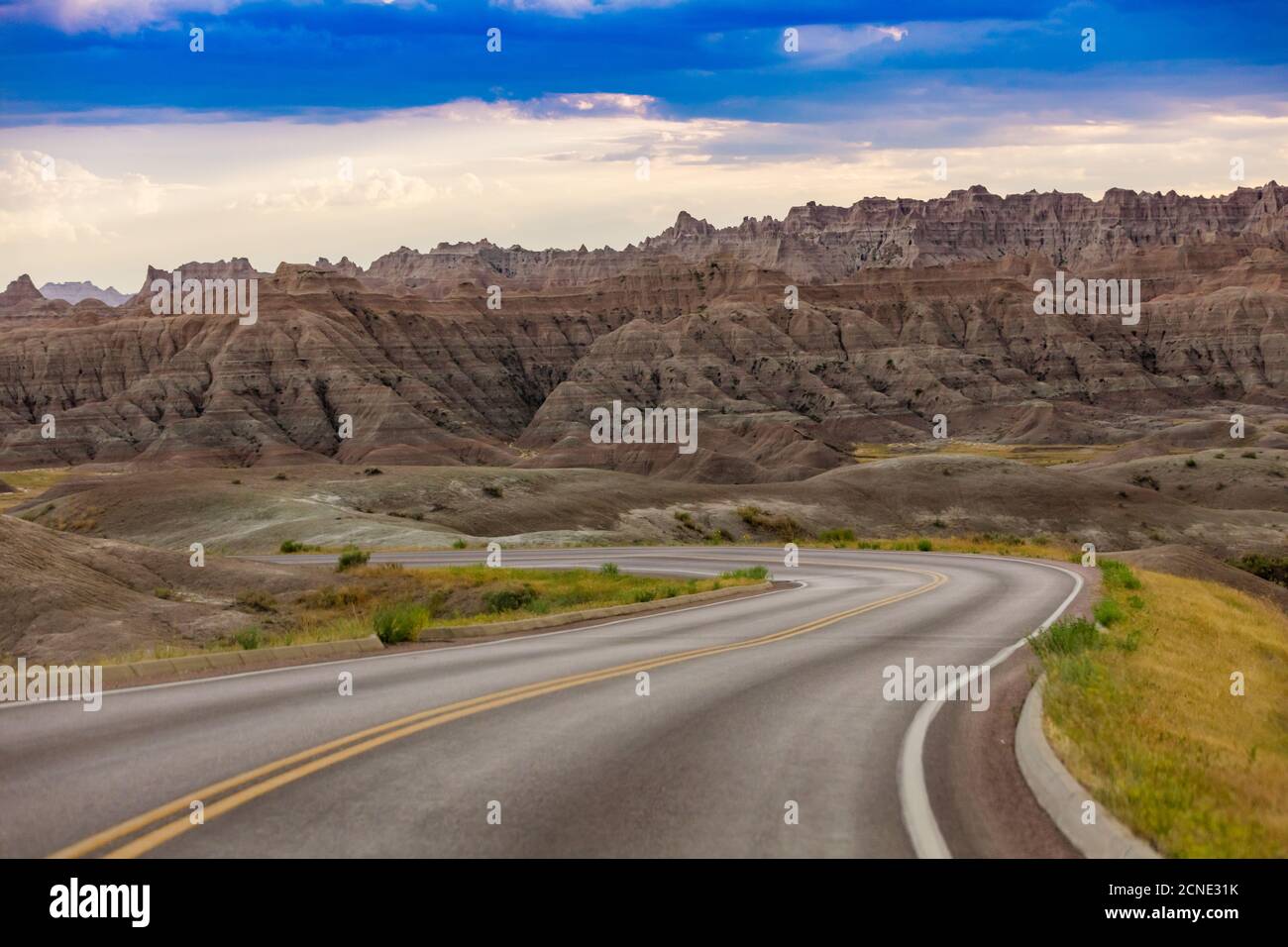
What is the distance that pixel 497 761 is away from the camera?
8.65 m

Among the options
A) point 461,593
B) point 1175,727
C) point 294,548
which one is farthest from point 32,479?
point 1175,727

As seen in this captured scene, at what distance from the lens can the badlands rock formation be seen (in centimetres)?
12531

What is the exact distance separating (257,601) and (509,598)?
24.0 ft

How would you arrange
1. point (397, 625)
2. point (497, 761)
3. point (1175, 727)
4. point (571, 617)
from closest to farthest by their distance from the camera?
1. point (497, 761)
2. point (1175, 727)
3. point (397, 625)
4. point (571, 617)

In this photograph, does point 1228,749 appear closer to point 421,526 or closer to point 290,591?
point 290,591

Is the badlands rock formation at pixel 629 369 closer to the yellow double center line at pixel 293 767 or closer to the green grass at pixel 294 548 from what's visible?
the green grass at pixel 294 548

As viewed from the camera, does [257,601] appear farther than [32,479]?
No

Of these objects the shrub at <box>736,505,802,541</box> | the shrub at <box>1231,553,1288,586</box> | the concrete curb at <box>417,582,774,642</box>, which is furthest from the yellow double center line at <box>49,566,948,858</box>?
the shrub at <box>736,505,802,541</box>

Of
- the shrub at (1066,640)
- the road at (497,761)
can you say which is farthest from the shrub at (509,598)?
the shrub at (1066,640)

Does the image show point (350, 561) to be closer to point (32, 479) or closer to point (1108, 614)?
point (1108, 614)

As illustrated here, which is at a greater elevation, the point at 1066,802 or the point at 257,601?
the point at 1066,802
